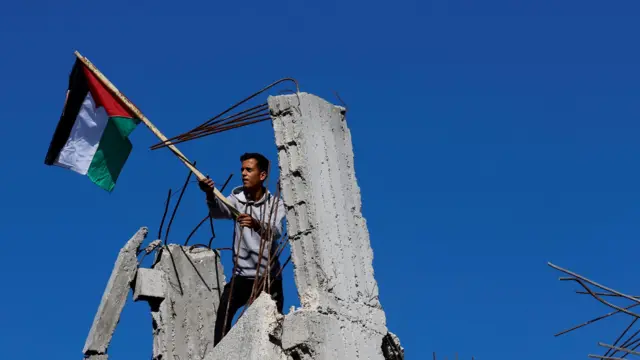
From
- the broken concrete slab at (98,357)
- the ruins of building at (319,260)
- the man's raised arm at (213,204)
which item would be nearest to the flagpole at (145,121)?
the man's raised arm at (213,204)

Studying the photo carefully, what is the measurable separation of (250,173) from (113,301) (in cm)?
257

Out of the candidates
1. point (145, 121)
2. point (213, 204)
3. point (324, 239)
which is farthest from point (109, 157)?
point (324, 239)

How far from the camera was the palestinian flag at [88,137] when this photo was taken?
1230 centimetres

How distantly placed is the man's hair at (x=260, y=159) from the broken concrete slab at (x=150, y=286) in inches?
80.6

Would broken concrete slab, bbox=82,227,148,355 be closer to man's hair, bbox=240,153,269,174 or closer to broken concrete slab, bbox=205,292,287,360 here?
man's hair, bbox=240,153,269,174

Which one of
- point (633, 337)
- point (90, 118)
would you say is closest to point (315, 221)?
point (633, 337)

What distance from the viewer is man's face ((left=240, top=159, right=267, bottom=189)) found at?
10696 mm

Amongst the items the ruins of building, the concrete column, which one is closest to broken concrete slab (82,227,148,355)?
the ruins of building

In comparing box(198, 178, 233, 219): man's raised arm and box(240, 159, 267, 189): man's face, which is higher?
box(240, 159, 267, 189): man's face

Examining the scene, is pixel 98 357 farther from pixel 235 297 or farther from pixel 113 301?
pixel 235 297

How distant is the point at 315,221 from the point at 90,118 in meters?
3.85

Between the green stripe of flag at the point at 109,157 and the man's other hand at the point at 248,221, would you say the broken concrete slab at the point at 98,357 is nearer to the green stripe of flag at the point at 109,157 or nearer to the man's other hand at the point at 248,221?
the green stripe of flag at the point at 109,157

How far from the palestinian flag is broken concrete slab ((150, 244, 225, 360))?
1097 millimetres

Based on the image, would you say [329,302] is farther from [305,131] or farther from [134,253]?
[134,253]
